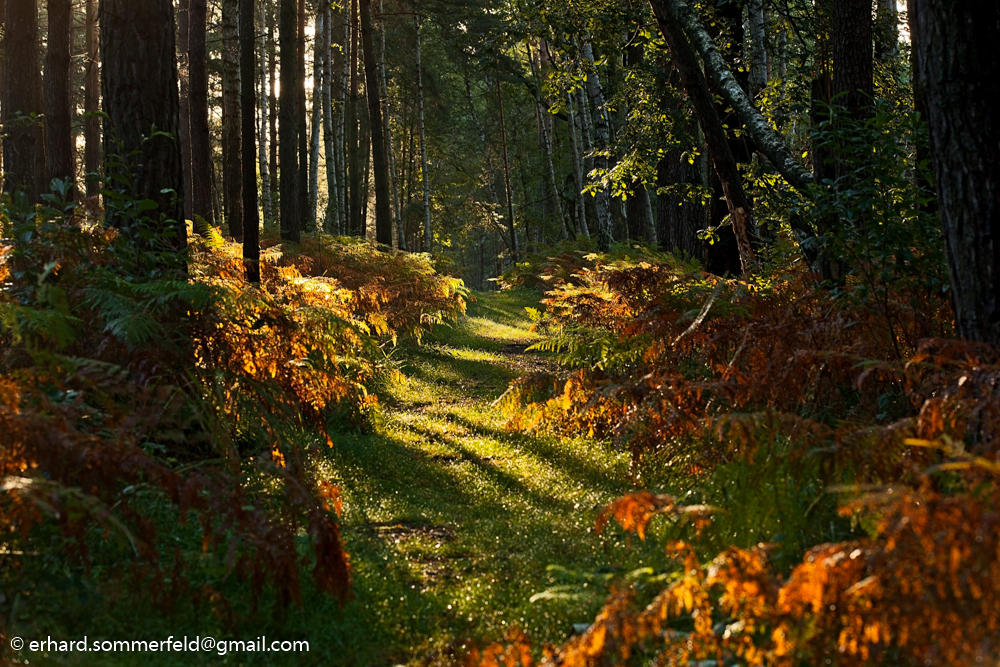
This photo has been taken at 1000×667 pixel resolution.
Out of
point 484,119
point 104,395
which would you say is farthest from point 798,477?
point 484,119

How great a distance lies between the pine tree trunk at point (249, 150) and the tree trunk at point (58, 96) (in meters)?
3.59

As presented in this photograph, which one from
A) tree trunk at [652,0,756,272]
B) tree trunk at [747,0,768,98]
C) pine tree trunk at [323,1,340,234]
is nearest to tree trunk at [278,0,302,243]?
pine tree trunk at [323,1,340,234]

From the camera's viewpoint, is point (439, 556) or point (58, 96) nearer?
point (439, 556)

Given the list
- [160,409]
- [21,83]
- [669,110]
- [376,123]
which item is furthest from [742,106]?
[376,123]

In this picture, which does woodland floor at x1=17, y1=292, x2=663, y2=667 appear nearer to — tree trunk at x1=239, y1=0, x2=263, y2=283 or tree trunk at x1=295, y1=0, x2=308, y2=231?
tree trunk at x1=239, y1=0, x2=263, y2=283

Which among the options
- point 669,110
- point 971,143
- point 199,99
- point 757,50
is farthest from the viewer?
point 757,50

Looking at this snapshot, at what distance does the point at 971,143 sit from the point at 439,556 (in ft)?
11.3

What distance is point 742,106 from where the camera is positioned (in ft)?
25.5

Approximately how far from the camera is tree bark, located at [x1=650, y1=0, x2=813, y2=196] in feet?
23.6

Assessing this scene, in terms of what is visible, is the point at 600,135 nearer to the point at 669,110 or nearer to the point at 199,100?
the point at 669,110

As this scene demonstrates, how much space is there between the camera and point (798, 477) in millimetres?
3529

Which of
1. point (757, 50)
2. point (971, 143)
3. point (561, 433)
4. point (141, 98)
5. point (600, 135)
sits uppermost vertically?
point (757, 50)

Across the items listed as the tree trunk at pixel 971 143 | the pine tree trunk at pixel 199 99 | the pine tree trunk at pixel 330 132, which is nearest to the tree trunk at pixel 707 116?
the tree trunk at pixel 971 143

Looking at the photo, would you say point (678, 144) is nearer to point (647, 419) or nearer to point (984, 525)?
point (647, 419)
